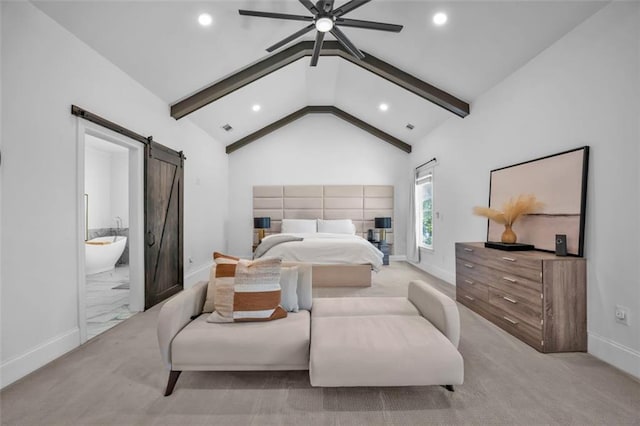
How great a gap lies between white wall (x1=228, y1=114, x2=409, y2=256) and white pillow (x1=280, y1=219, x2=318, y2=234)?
95cm

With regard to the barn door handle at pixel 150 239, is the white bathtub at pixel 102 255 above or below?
below

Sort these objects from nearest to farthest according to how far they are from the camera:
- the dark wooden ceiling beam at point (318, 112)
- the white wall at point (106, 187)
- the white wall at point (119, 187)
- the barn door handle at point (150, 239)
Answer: the barn door handle at point (150, 239), the white wall at point (106, 187), the white wall at point (119, 187), the dark wooden ceiling beam at point (318, 112)

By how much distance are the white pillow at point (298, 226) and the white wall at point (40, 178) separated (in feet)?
12.3

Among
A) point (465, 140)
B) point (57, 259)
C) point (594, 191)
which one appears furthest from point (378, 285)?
point (57, 259)

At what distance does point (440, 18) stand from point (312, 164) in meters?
4.07

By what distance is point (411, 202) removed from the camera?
20.3ft

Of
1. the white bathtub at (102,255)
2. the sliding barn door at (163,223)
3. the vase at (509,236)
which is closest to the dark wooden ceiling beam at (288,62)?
the sliding barn door at (163,223)

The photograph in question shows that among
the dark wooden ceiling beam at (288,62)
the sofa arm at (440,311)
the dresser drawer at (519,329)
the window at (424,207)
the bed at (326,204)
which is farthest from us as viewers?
the bed at (326,204)

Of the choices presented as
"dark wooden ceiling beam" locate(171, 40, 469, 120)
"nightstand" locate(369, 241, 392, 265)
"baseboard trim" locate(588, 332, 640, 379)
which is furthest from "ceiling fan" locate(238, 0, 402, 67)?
"nightstand" locate(369, 241, 392, 265)

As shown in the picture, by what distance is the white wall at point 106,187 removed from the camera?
18.9 ft

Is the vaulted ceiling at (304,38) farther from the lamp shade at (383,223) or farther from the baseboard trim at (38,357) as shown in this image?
the baseboard trim at (38,357)

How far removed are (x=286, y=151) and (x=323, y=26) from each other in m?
4.16

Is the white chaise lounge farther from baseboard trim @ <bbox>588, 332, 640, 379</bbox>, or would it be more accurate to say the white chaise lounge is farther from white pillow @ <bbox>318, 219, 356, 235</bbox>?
white pillow @ <bbox>318, 219, 356, 235</bbox>

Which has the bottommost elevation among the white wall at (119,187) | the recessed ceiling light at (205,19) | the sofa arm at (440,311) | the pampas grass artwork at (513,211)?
the sofa arm at (440,311)
